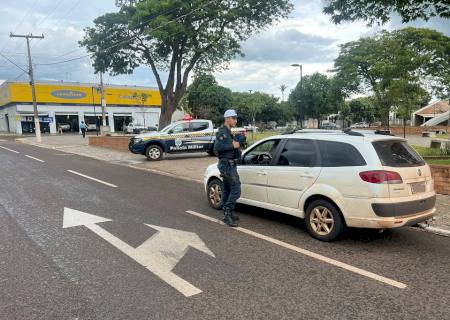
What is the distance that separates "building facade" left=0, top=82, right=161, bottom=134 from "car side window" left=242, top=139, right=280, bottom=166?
46.8 m

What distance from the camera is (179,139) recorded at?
693 inches

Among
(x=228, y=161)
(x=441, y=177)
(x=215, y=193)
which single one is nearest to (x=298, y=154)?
(x=228, y=161)

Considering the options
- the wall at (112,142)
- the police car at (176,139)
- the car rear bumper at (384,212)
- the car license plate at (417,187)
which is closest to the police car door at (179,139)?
the police car at (176,139)

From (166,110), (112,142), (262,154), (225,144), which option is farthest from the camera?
(112,142)

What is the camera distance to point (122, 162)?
17.4m

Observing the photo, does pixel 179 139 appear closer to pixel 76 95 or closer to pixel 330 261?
pixel 330 261

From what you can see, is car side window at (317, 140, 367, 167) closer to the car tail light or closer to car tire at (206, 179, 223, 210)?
the car tail light

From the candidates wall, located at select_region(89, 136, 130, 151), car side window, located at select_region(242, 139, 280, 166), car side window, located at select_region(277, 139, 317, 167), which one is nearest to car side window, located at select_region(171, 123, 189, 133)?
wall, located at select_region(89, 136, 130, 151)

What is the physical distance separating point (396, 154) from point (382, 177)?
1.85 ft

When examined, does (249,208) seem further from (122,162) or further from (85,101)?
(85,101)

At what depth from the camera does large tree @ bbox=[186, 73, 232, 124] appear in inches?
2581

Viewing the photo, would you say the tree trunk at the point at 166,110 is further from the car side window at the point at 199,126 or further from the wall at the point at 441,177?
the wall at the point at 441,177

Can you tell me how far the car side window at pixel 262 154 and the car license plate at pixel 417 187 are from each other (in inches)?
86.5

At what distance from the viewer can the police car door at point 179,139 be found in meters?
17.6
